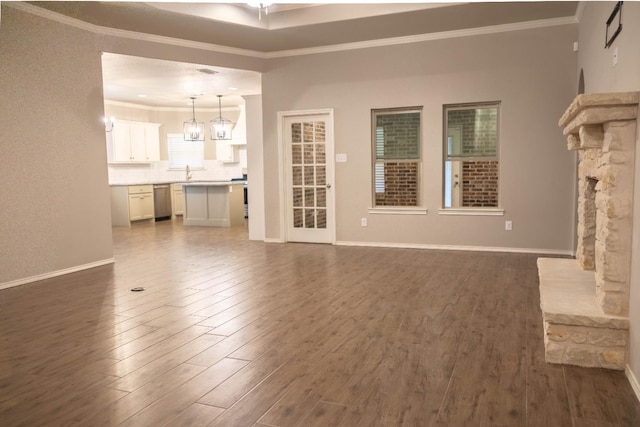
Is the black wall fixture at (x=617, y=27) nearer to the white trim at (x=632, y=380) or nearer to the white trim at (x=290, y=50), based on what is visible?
the white trim at (x=632, y=380)

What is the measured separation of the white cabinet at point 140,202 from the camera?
10.4 m

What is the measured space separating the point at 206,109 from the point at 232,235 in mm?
4989

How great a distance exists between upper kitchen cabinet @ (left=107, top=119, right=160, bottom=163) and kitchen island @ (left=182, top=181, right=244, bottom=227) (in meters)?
2.29

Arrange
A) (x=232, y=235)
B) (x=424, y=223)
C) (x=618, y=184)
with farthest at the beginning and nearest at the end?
(x=232, y=235), (x=424, y=223), (x=618, y=184)

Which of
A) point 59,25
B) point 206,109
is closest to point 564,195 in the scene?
point 59,25

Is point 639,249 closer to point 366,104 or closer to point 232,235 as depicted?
point 366,104

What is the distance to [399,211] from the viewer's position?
22.5 feet

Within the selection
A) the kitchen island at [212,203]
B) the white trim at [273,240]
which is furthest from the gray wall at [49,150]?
the kitchen island at [212,203]

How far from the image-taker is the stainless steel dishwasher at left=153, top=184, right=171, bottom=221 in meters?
11.2

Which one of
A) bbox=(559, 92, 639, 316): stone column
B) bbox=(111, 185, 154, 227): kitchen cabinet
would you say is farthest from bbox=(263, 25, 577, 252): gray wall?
bbox=(111, 185, 154, 227): kitchen cabinet

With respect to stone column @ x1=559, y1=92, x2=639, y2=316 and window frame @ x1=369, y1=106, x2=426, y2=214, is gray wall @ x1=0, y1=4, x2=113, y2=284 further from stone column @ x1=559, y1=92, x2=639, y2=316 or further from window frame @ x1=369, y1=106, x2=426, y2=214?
stone column @ x1=559, y1=92, x2=639, y2=316

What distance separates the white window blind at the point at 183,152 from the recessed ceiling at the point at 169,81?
3.62 feet

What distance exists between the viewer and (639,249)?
240 cm

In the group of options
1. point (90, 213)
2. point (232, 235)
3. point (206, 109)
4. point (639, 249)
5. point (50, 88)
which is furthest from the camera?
point (206, 109)
